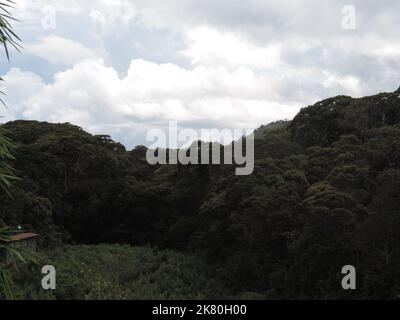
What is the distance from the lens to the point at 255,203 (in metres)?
21.8

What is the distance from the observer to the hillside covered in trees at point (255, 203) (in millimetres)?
17234

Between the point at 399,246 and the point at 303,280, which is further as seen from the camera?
the point at 303,280

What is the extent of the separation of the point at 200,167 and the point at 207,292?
10.1m

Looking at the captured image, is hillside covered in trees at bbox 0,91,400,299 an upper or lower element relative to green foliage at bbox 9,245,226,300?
upper

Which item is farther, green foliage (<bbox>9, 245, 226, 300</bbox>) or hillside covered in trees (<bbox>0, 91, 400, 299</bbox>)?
green foliage (<bbox>9, 245, 226, 300</bbox>)

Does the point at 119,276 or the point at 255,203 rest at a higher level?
the point at 255,203

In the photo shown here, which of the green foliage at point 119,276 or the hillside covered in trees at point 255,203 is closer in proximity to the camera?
the hillside covered in trees at point 255,203

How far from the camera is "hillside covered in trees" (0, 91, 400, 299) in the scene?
1723cm

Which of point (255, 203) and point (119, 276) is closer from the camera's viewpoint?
point (255, 203)

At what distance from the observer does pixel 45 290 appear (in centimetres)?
1869

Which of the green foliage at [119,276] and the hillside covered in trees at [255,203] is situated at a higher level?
the hillside covered in trees at [255,203]
